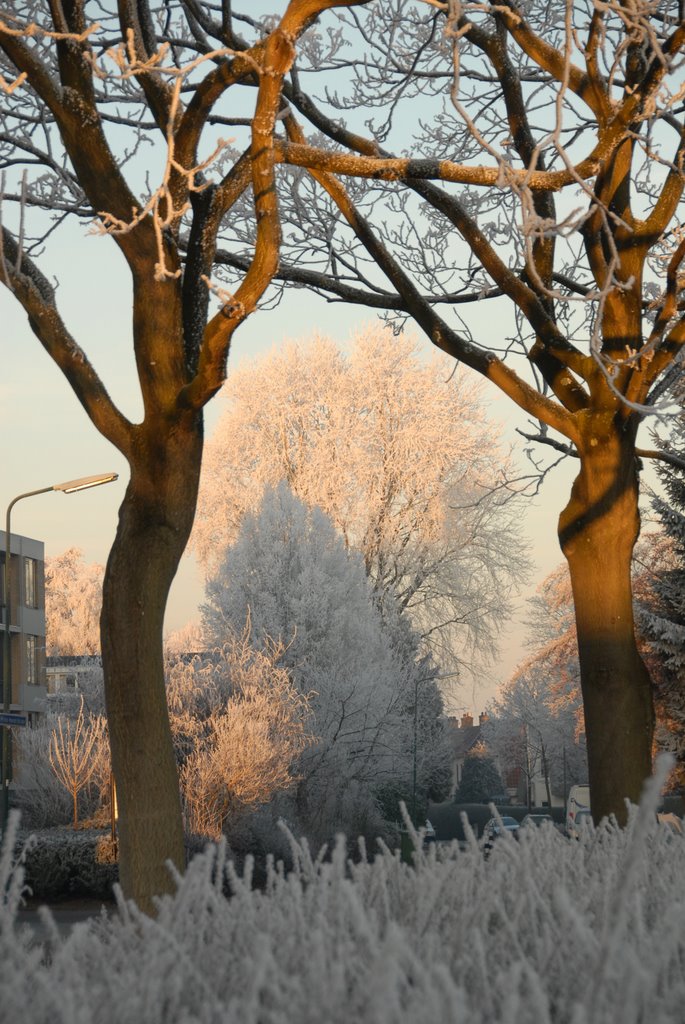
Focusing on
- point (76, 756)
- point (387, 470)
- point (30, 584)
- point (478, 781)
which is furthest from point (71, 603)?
point (76, 756)

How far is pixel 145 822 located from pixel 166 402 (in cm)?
238

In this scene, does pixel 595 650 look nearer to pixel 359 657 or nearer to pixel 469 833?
pixel 469 833

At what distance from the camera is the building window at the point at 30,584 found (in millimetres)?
64625

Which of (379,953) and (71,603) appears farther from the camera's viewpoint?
(71,603)

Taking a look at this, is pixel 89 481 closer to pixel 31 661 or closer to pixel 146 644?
pixel 146 644

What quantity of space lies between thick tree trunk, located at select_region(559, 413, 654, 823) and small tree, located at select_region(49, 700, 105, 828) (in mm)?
Answer: 20160

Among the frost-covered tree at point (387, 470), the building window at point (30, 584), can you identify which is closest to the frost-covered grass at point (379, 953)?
the frost-covered tree at point (387, 470)

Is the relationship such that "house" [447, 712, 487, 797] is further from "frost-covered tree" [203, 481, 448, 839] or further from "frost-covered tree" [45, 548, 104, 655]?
"frost-covered tree" [203, 481, 448, 839]

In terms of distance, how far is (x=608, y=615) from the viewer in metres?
8.60

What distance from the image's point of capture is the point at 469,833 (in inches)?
157

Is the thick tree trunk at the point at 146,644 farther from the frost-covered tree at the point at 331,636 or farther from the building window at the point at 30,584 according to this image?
the building window at the point at 30,584

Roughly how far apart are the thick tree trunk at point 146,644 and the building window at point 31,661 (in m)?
58.3

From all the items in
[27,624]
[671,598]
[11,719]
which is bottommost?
[11,719]

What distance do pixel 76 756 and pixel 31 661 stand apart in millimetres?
38261
